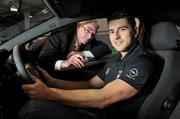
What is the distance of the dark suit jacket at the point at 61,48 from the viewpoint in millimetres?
2887

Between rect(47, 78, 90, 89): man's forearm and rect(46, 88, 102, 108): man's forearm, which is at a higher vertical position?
rect(46, 88, 102, 108): man's forearm

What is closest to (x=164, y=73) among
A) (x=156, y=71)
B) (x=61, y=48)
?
(x=156, y=71)

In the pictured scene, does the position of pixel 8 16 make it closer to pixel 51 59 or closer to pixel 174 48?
pixel 51 59

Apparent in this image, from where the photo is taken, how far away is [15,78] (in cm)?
195

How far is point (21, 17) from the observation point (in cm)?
318

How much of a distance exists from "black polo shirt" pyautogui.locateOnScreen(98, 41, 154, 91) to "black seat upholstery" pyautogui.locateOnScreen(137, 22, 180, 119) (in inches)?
3.9

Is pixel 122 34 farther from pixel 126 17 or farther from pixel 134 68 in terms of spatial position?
pixel 134 68


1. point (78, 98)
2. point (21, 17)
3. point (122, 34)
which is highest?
point (122, 34)

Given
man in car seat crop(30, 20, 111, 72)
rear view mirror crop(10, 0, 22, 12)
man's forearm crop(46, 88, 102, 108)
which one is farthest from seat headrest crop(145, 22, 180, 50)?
rear view mirror crop(10, 0, 22, 12)

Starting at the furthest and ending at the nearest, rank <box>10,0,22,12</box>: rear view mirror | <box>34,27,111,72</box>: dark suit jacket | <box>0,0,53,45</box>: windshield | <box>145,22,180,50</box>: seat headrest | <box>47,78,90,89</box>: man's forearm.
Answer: <box>34,27,111,72</box>: dark suit jacket < <box>0,0,53,45</box>: windshield < <box>10,0,22,12</box>: rear view mirror < <box>47,78,90,89</box>: man's forearm < <box>145,22,180,50</box>: seat headrest

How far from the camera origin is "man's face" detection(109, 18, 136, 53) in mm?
2092

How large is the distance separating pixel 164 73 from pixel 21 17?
1648mm

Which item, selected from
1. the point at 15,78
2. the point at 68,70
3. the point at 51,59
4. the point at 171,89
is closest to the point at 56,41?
the point at 51,59

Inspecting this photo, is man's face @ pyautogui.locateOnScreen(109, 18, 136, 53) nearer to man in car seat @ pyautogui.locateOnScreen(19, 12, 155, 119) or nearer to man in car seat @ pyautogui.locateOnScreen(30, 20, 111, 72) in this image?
man in car seat @ pyautogui.locateOnScreen(19, 12, 155, 119)
